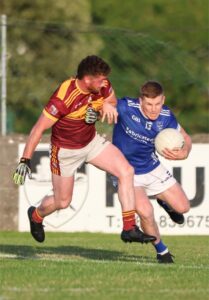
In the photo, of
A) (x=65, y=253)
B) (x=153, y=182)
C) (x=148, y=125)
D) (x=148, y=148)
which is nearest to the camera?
(x=148, y=125)

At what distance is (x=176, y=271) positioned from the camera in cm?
1119

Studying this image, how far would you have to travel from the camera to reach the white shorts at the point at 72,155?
41.5 ft

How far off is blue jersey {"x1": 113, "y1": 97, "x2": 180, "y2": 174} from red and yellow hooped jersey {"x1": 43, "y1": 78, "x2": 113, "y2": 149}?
0.31m

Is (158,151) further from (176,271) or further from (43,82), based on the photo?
(43,82)

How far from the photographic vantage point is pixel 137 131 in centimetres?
1273

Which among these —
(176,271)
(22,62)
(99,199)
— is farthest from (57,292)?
(22,62)

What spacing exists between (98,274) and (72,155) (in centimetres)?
218

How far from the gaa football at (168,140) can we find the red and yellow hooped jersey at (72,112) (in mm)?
694

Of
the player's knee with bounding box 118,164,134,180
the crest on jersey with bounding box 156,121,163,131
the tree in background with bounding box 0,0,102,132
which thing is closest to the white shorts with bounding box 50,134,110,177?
the player's knee with bounding box 118,164,134,180

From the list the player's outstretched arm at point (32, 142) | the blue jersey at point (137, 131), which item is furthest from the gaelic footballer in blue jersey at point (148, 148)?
the player's outstretched arm at point (32, 142)

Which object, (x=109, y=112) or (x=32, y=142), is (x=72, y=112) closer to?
(x=109, y=112)

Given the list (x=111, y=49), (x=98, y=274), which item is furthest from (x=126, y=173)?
(x=111, y=49)

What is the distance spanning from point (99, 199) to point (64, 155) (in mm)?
7079

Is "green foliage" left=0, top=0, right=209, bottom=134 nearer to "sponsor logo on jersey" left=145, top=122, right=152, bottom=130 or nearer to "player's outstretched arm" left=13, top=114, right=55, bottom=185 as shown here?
"sponsor logo on jersey" left=145, top=122, right=152, bottom=130
